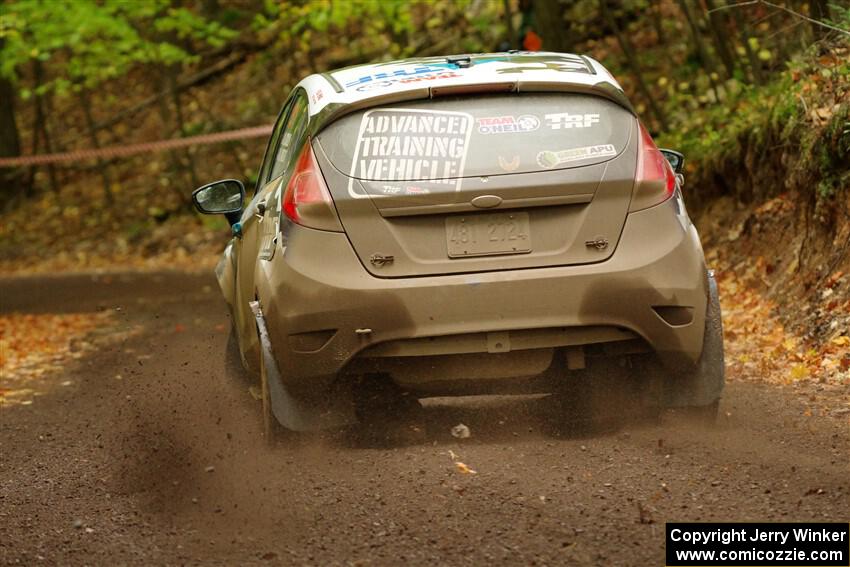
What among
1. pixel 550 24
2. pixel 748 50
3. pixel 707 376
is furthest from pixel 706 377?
pixel 550 24

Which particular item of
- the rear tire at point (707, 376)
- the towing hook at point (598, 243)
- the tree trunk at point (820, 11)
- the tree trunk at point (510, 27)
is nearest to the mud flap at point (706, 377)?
the rear tire at point (707, 376)

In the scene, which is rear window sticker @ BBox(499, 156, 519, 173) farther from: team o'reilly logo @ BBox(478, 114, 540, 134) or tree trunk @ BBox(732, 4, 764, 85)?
tree trunk @ BBox(732, 4, 764, 85)

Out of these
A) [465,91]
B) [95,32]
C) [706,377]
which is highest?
[465,91]

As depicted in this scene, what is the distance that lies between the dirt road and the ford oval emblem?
1134 mm

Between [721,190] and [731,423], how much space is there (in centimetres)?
630

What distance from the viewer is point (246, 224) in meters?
7.45

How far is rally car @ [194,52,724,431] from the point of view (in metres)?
5.93

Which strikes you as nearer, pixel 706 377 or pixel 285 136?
pixel 706 377

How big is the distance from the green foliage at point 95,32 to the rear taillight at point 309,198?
15.4 m

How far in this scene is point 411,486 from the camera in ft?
18.6

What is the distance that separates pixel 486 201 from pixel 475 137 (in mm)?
336

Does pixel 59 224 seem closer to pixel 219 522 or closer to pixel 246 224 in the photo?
pixel 246 224

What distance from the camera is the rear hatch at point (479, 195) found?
19.5ft

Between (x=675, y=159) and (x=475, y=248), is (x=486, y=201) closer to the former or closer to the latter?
(x=475, y=248)
